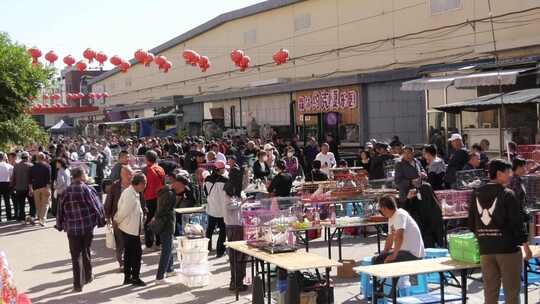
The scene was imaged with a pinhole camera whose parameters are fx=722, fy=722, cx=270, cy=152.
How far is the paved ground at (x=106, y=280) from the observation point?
33.9 feet

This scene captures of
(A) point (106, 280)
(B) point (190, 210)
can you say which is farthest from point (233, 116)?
(A) point (106, 280)

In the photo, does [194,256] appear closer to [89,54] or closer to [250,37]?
[89,54]

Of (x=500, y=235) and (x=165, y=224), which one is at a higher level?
(x=500, y=235)

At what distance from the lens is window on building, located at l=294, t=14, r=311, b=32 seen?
3506cm

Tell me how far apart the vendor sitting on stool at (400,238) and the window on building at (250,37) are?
32.5 metres

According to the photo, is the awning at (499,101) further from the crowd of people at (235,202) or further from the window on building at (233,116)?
the window on building at (233,116)

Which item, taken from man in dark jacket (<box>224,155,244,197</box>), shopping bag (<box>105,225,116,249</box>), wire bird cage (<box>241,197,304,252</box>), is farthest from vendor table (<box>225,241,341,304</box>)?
shopping bag (<box>105,225,116,249</box>)

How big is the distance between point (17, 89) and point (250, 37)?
2319cm

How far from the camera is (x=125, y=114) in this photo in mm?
66125

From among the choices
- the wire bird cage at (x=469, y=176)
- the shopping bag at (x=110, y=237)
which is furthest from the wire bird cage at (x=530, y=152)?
the shopping bag at (x=110, y=237)

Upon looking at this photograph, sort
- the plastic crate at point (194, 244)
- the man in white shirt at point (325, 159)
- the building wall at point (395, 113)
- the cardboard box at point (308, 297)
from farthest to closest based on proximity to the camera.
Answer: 1. the building wall at point (395, 113)
2. the man in white shirt at point (325, 159)
3. the plastic crate at point (194, 244)
4. the cardboard box at point (308, 297)

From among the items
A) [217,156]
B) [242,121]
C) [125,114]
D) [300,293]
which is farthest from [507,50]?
[125,114]

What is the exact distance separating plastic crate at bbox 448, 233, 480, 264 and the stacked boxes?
430 centimetres

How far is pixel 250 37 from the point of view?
4100 cm
